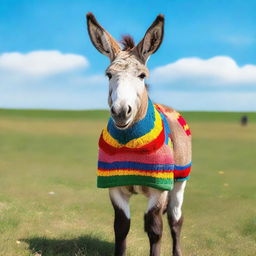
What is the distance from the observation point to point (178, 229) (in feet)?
21.4

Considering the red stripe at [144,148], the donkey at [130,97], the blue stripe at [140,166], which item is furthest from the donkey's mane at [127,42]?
the blue stripe at [140,166]

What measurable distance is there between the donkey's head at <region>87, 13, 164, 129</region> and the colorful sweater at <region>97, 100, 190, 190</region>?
8.1 inches

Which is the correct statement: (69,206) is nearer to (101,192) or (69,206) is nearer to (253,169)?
(101,192)

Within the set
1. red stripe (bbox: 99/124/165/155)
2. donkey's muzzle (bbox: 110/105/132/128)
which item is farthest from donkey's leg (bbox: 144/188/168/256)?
donkey's muzzle (bbox: 110/105/132/128)

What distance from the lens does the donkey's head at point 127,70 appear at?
450 centimetres

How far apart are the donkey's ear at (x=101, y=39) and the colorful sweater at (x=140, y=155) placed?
843 millimetres

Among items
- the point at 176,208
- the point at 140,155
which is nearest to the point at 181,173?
the point at 176,208

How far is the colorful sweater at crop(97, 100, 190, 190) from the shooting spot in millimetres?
5125

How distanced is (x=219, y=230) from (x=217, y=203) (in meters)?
2.28

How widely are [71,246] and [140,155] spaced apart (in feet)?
8.54

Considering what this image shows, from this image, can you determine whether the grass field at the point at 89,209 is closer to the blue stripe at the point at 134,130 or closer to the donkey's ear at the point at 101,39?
the blue stripe at the point at 134,130

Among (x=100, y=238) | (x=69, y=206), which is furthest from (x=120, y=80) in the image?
(x=69, y=206)

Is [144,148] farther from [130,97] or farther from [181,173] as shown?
[181,173]

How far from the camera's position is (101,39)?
5070 mm
